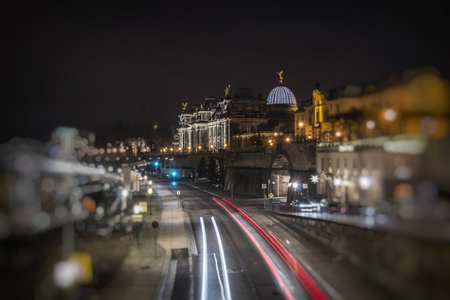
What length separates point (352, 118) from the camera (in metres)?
23.9

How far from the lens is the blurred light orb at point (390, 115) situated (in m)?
17.8

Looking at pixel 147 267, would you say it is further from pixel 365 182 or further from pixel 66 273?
pixel 365 182

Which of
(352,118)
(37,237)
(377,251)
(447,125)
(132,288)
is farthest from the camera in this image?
(37,237)

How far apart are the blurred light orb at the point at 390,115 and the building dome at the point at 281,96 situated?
314ft

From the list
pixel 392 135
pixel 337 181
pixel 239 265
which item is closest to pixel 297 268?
pixel 239 265

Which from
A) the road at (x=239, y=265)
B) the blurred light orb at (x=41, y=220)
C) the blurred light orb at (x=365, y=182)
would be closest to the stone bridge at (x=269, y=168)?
the road at (x=239, y=265)

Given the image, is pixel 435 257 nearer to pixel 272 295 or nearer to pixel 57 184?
pixel 272 295

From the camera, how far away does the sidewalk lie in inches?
642

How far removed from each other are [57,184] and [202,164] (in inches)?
1463

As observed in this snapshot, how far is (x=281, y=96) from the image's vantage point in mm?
114625

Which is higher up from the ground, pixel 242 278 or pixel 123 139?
pixel 123 139

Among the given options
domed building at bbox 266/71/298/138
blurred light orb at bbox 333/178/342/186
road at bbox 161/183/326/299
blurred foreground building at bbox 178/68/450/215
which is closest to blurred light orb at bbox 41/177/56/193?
road at bbox 161/183/326/299

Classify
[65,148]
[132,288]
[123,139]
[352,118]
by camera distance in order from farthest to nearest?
[123,139]
[65,148]
[352,118]
[132,288]

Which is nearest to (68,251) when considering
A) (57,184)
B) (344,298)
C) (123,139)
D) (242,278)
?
(242,278)
